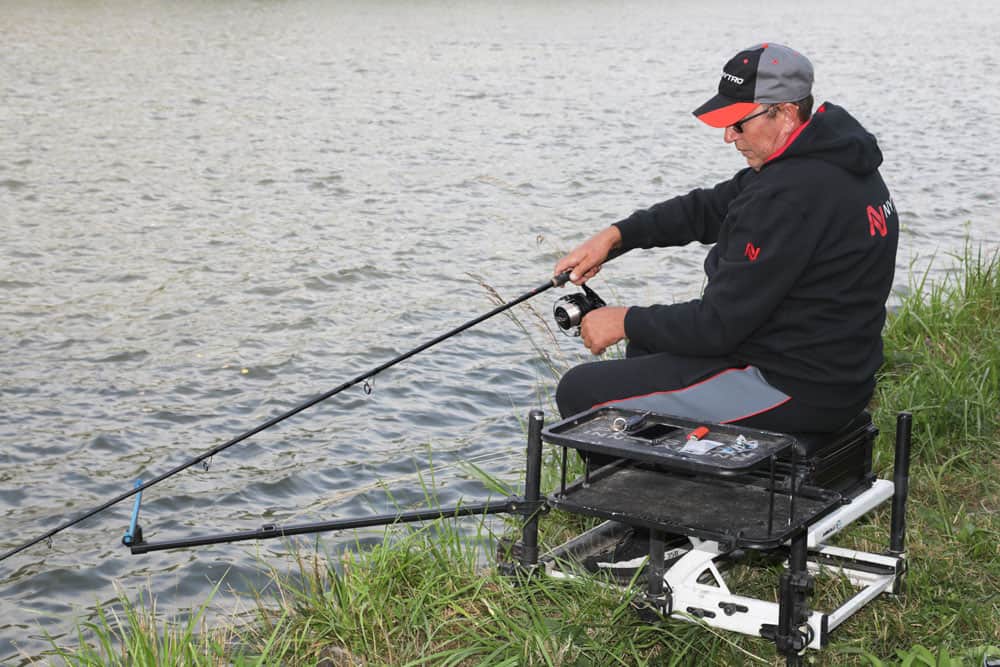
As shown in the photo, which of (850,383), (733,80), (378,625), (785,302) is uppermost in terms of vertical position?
(733,80)

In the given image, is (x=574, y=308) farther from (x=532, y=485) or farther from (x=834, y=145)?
(x=834, y=145)

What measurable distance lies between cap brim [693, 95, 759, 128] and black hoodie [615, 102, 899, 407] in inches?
5.4

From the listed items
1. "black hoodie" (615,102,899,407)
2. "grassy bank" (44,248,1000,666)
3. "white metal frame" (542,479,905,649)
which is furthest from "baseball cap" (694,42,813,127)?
"grassy bank" (44,248,1000,666)

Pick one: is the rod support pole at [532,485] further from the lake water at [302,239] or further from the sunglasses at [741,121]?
the sunglasses at [741,121]

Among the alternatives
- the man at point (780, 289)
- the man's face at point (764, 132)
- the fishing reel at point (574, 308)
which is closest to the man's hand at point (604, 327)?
the man at point (780, 289)

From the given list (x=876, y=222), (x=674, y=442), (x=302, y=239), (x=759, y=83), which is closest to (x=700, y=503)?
(x=674, y=442)

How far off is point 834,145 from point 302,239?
7.51 meters

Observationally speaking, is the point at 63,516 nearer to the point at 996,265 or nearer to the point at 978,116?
the point at 996,265

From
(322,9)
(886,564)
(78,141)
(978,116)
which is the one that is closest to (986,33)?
(978,116)

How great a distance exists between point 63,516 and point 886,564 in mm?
3771

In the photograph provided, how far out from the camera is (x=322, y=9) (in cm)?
2762

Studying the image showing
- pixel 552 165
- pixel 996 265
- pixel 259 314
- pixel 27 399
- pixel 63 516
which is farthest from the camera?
pixel 552 165

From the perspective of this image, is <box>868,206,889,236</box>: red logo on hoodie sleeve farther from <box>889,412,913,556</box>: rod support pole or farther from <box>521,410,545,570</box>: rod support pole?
<box>521,410,545,570</box>: rod support pole

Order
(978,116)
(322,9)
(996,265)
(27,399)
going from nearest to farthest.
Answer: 1. (996,265)
2. (27,399)
3. (978,116)
4. (322,9)
